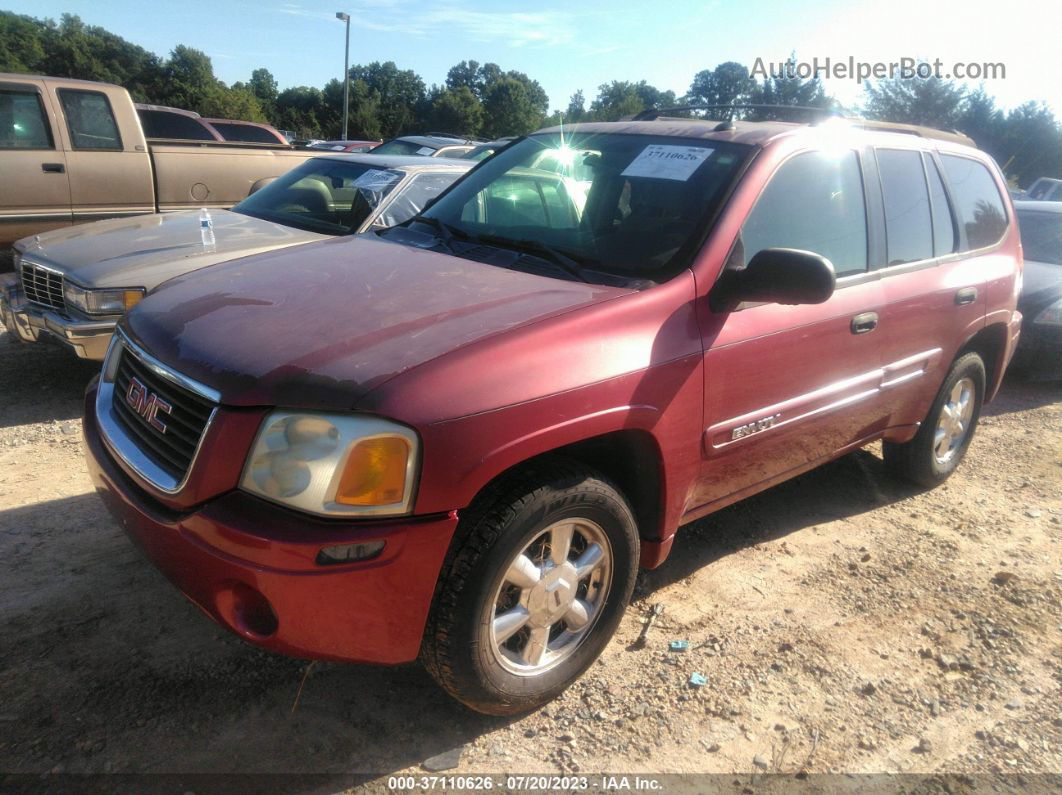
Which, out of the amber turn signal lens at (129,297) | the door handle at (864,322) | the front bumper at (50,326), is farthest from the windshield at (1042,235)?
the front bumper at (50,326)

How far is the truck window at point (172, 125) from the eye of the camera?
452 inches

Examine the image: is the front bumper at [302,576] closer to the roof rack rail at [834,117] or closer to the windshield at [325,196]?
the roof rack rail at [834,117]

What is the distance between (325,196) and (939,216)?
398 centimetres

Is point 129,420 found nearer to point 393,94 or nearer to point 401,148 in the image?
point 401,148

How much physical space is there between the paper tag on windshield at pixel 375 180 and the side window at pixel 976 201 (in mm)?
3380

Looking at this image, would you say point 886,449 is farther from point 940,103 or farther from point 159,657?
point 940,103

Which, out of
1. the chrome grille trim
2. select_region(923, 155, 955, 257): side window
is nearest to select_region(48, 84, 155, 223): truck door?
the chrome grille trim

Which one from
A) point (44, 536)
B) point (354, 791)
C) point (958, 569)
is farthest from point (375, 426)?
point (958, 569)

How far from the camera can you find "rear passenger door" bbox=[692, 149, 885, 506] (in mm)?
2746

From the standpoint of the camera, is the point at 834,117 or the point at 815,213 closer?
the point at 815,213

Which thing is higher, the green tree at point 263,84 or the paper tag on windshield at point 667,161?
the green tree at point 263,84

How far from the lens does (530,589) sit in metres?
2.35

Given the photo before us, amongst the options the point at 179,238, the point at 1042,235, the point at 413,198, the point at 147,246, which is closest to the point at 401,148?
the point at 413,198

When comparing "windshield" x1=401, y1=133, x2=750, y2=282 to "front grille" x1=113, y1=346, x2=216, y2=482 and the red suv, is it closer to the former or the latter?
the red suv
